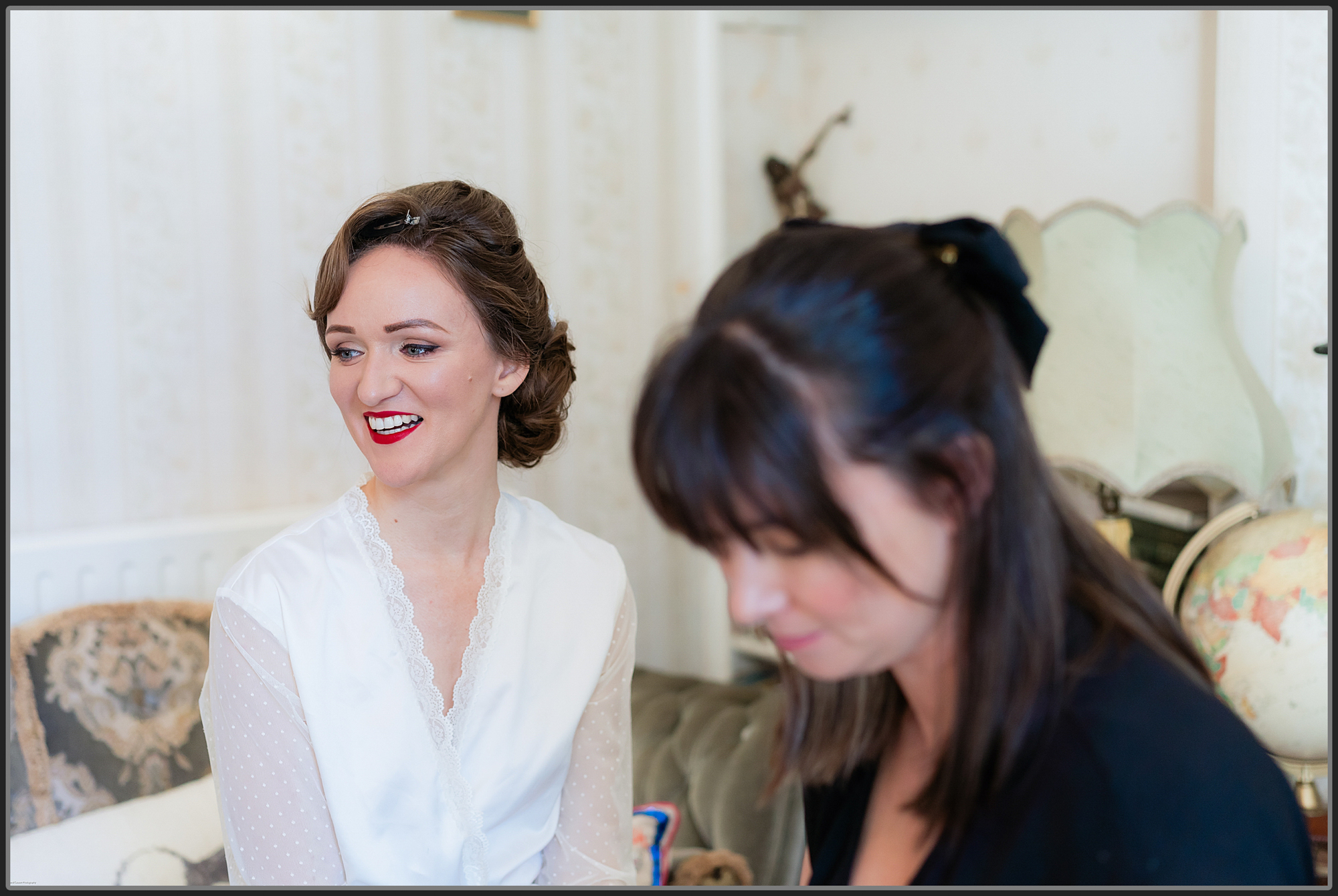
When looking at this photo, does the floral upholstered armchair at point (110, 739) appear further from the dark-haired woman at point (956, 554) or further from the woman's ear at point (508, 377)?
the dark-haired woman at point (956, 554)

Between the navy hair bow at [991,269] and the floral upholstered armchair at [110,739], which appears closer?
the navy hair bow at [991,269]

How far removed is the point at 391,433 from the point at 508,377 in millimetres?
174

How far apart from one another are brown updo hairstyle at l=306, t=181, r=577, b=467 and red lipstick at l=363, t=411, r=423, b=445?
0.12m

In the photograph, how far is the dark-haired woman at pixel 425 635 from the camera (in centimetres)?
117

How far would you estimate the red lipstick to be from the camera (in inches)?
48.5

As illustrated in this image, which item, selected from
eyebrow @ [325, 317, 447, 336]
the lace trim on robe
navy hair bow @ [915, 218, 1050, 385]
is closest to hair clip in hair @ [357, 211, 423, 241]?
eyebrow @ [325, 317, 447, 336]

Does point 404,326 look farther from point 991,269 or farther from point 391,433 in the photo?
point 991,269

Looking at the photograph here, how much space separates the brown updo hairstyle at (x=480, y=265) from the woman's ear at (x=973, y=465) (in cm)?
→ 74

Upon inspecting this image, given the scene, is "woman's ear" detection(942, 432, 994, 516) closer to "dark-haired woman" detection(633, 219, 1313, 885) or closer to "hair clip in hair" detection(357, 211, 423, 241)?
"dark-haired woman" detection(633, 219, 1313, 885)

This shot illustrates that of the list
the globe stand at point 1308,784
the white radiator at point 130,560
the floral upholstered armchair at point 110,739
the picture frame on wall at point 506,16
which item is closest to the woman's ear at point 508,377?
the floral upholstered armchair at point 110,739

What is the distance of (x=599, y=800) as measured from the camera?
1.36 metres

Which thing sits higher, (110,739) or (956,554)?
(956,554)

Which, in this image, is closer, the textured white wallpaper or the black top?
the black top

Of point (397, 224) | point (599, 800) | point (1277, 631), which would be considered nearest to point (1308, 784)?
point (1277, 631)
